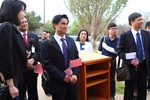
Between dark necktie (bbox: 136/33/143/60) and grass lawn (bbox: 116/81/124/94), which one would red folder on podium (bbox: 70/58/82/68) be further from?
grass lawn (bbox: 116/81/124/94)

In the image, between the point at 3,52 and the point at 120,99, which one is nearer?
the point at 3,52

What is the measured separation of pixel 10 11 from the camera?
1.83 metres

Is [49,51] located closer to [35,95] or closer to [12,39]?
[12,39]

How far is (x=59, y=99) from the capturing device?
246 cm

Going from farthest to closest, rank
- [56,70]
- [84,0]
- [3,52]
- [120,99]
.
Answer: [84,0] → [120,99] → [56,70] → [3,52]

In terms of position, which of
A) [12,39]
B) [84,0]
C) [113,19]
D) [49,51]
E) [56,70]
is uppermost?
[84,0]

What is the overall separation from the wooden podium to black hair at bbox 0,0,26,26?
3.94 feet

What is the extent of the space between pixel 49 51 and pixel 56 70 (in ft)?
0.89

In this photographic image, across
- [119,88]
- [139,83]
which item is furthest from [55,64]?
[119,88]

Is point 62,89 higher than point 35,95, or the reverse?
point 62,89

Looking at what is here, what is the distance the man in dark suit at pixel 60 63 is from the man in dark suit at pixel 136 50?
1032 mm

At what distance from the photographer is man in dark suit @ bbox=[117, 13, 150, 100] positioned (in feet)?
A: 10.3

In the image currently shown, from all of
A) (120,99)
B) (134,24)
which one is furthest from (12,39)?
(120,99)

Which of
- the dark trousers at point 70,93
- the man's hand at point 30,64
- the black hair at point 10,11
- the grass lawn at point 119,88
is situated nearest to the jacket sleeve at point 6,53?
the black hair at point 10,11
